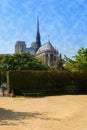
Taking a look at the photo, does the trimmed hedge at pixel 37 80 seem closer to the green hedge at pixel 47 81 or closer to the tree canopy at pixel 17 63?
the green hedge at pixel 47 81

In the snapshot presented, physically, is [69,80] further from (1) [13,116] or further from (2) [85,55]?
(1) [13,116]

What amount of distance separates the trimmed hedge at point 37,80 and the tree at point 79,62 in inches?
175

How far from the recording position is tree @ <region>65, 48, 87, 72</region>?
144ft

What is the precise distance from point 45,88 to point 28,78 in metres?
2.64

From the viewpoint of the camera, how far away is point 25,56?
190 feet

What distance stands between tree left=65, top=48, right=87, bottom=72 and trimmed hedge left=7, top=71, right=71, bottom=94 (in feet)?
14.6

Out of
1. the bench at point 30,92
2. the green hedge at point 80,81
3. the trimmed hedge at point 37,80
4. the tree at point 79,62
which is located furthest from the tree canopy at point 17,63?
the bench at point 30,92

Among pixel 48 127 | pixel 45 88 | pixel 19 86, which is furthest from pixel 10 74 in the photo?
pixel 48 127

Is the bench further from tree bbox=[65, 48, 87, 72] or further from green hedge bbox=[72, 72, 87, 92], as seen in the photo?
tree bbox=[65, 48, 87, 72]

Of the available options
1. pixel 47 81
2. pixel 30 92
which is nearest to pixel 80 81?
pixel 47 81

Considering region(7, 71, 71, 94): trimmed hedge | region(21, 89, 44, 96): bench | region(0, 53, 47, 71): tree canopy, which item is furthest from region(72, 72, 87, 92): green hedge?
region(0, 53, 47, 71): tree canopy

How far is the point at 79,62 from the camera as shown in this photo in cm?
4462

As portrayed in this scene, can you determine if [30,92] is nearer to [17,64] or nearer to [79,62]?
[79,62]

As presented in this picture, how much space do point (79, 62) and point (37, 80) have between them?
29.4 feet
